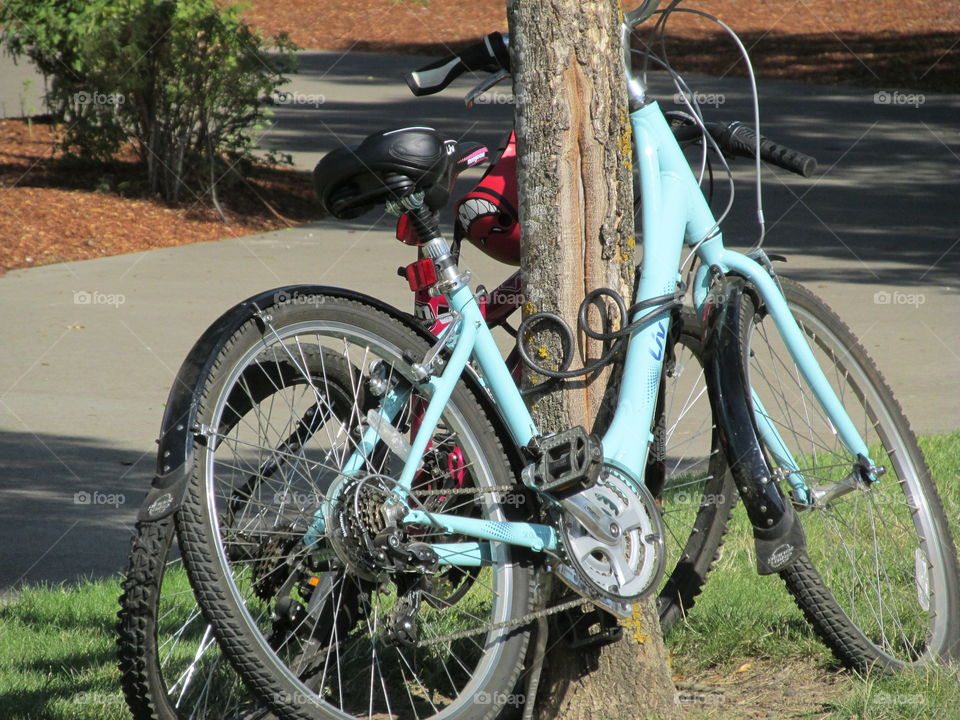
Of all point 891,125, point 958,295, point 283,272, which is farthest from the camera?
point 891,125

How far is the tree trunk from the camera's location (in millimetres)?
2801

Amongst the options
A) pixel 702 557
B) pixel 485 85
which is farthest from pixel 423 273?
pixel 702 557

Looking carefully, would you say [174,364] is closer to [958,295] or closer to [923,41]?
[958,295]

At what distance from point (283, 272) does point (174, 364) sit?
1.82 meters

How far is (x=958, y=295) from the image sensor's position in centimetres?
771

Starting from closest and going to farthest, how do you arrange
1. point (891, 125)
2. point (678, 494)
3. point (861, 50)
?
point (678, 494) < point (891, 125) < point (861, 50)

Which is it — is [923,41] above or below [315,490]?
above

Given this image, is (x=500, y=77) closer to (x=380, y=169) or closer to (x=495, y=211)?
(x=495, y=211)

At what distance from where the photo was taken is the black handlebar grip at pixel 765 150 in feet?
10.0

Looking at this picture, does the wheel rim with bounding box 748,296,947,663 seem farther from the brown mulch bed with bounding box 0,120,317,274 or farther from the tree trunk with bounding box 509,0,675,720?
the brown mulch bed with bounding box 0,120,317,274

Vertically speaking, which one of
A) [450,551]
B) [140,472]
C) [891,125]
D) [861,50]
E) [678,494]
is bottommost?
[140,472]

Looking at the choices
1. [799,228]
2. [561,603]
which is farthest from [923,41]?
[561,603]

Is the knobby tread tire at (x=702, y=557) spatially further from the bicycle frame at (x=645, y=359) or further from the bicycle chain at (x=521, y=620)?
the bicycle chain at (x=521, y=620)

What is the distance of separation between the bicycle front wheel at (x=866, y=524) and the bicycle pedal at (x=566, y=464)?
1.95ft
